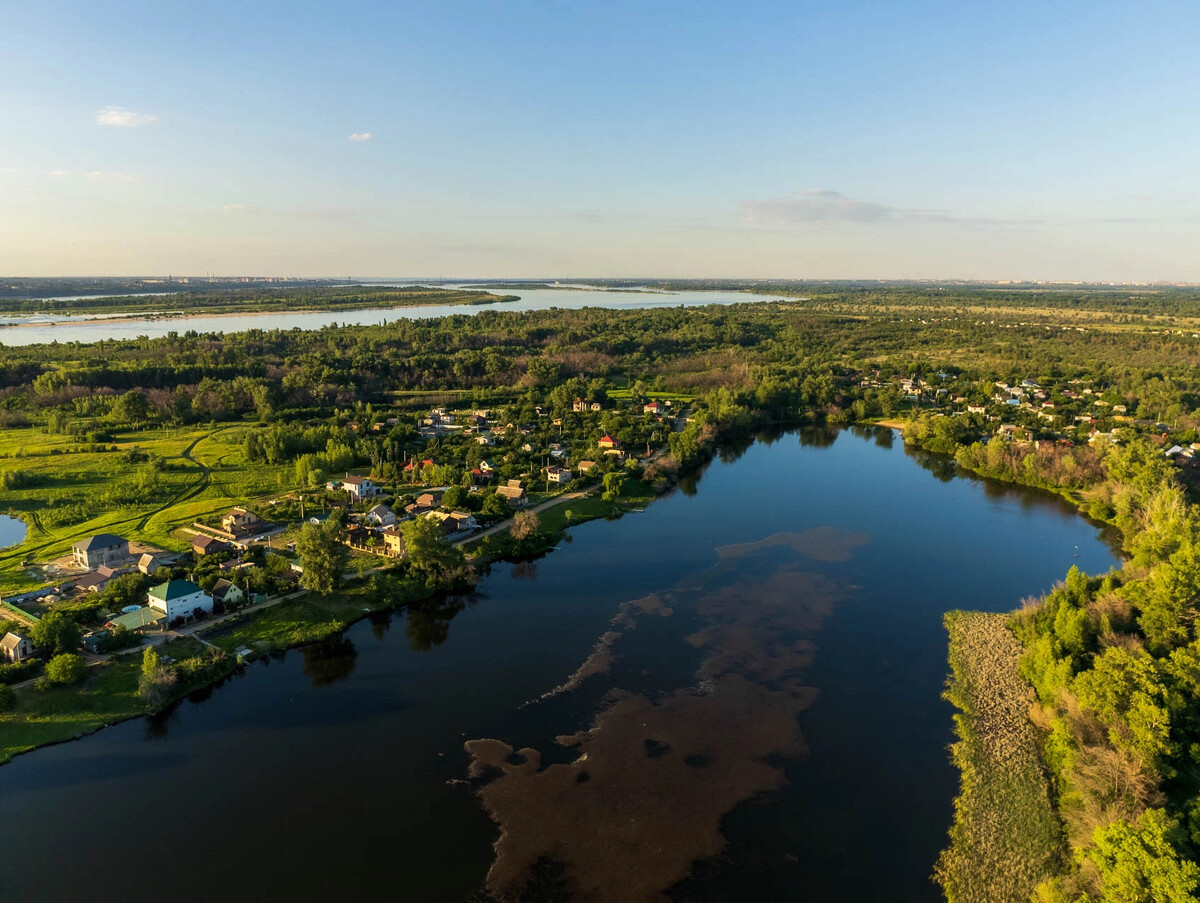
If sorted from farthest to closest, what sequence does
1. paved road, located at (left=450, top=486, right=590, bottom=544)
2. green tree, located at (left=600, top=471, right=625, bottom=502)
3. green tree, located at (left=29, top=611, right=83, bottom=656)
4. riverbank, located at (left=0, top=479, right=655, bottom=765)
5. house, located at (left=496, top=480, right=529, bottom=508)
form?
1. green tree, located at (left=600, top=471, right=625, bottom=502)
2. house, located at (left=496, top=480, right=529, bottom=508)
3. paved road, located at (left=450, top=486, right=590, bottom=544)
4. green tree, located at (left=29, top=611, right=83, bottom=656)
5. riverbank, located at (left=0, top=479, right=655, bottom=765)

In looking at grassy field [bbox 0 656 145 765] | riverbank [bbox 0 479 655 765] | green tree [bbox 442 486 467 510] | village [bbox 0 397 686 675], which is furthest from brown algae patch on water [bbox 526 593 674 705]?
green tree [bbox 442 486 467 510]

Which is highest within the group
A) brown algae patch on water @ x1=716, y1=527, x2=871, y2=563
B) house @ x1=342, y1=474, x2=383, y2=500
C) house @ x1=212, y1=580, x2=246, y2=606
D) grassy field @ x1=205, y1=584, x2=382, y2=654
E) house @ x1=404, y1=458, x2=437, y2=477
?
house @ x1=404, y1=458, x2=437, y2=477

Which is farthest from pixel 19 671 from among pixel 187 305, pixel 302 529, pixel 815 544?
pixel 187 305

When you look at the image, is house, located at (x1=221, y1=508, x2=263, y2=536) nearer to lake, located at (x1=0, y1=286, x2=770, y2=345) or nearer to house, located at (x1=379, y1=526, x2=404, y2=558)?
house, located at (x1=379, y1=526, x2=404, y2=558)

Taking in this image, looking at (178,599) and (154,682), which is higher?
(178,599)

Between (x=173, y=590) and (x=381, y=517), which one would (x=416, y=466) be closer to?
(x=381, y=517)

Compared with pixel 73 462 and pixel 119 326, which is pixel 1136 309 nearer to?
pixel 73 462

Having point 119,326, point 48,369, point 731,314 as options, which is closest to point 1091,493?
point 48,369
